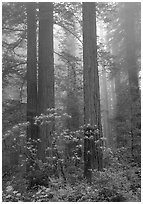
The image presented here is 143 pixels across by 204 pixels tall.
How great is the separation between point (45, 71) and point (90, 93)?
206cm

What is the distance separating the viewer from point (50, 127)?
9.36 meters

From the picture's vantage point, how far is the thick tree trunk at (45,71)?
370 inches

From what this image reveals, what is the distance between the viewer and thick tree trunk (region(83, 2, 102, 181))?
8234 millimetres

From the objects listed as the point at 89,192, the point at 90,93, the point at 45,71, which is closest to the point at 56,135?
the point at 90,93

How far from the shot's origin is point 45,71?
9.92 metres

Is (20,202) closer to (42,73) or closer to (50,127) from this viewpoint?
(50,127)

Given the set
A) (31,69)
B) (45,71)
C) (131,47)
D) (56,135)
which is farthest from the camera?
(131,47)

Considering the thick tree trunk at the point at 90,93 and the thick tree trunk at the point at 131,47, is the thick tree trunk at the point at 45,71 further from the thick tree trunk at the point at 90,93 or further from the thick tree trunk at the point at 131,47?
the thick tree trunk at the point at 131,47

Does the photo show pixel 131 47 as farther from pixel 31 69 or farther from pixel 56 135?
pixel 56 135

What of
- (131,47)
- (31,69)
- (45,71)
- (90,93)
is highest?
(131,47)

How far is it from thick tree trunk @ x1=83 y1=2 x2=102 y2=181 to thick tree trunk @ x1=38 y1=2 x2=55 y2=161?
149 centimetres

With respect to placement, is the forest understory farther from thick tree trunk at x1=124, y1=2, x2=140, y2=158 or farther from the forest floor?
thick tree trunk at x1=124, y1=2, x2=140, y2=158

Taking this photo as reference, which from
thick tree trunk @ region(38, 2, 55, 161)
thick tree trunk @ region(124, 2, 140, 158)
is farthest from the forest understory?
thick tree trunk @ region(124, 2, 140, 158)

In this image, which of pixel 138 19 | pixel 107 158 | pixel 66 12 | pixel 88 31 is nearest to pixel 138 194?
pixel 107 158
